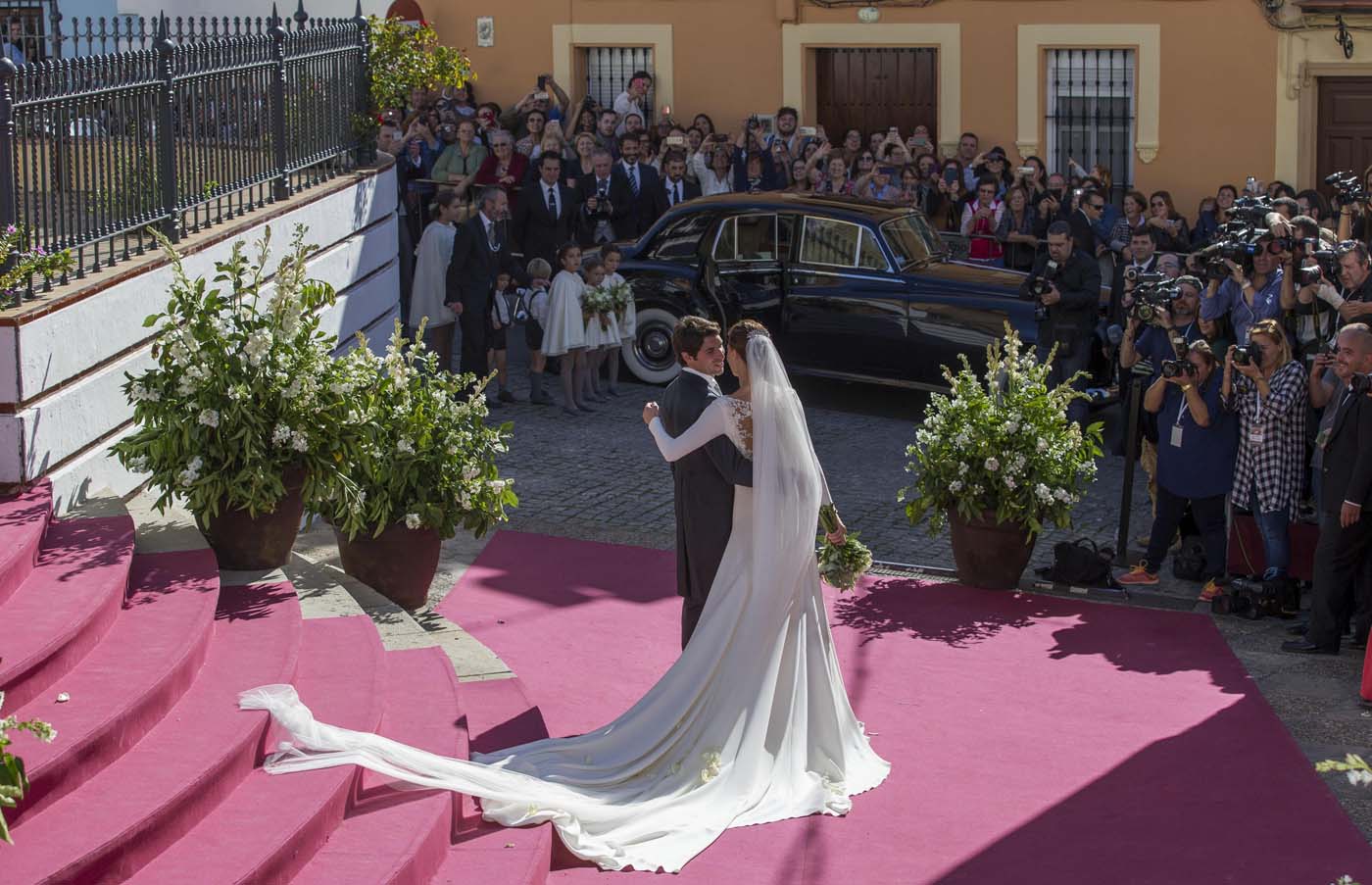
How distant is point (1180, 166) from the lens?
21.1 metres

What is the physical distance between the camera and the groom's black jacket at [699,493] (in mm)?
8125

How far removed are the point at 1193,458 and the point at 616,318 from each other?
5915 mm

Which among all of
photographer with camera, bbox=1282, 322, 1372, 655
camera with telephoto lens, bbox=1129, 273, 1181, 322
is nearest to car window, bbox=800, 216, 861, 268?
camera with telephoto lens, bbox=1129, 273, 1181, 322

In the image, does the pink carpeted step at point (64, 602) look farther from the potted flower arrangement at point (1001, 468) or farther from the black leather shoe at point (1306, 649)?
the black leather shoe at point (1306, 649)

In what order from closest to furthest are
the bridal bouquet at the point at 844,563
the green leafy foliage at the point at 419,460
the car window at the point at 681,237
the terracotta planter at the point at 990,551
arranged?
1. the bridal bouquet at the point at 844,563
2. the green leafy foliage at the point at 419,460
3. the terracotta planter at the point at 990,551
4. the car window at the point at 681,237

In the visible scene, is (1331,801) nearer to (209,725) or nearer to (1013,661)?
(1013,661)

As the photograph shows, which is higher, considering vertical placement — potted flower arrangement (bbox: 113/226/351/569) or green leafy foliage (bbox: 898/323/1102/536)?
potted flower arrangement (bbox: 113/226/351/569)

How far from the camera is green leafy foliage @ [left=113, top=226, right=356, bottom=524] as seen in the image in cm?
852

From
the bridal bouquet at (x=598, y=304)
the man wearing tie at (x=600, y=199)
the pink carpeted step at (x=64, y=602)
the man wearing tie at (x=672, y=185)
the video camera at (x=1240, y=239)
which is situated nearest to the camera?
the pink carpeted step at (x=64, y=602)

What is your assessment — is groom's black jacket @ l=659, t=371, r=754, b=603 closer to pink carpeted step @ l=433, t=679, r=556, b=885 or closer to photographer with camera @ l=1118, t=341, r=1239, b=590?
pink carpeted step @ l=433, t=679, r=556, b=885

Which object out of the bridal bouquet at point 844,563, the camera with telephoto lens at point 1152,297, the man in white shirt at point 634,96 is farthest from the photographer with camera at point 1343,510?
the man in white shirt at point 634,96

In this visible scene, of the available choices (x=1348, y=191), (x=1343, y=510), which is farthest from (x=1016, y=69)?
(x=1343, y=510)

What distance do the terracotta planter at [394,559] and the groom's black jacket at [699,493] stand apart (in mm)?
1991

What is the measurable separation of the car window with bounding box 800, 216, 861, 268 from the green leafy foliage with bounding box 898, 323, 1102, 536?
15.6 ft
